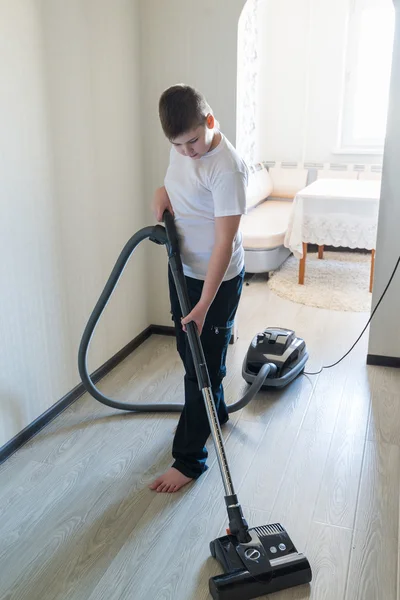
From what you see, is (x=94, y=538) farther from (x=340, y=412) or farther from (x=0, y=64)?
(x=0, y=64)

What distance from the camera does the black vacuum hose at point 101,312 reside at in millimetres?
1824

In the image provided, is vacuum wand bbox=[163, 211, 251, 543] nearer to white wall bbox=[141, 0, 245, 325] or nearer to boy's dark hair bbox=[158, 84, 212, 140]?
boy's dark hair bbox=[158, 84, 212, 140]

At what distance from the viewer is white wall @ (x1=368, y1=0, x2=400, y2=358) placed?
8.37ft

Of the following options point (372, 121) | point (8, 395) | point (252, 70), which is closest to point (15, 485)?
point (8, 395)

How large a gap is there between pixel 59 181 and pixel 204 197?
0.84 m

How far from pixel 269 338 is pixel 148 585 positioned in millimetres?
1396

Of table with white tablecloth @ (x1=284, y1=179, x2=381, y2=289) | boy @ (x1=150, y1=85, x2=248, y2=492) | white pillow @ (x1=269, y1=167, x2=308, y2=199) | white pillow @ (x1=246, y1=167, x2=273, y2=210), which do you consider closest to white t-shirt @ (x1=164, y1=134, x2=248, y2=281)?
boy @ (x1=150, y1=85, x2=248, y2=492)

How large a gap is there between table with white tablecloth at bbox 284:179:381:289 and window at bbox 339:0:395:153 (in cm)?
123

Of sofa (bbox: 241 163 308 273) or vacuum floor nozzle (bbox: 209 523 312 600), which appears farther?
sofa (bbox: 241 163 308 273)

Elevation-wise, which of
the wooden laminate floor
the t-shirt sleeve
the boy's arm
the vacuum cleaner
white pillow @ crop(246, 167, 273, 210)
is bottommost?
the wooden laminate floor

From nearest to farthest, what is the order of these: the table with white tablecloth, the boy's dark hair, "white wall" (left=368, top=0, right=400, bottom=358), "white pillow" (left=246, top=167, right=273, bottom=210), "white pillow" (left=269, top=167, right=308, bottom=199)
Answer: the boy's dark hair, "white wall" (left=368, top=0, right=400, bottom=358), the table with white tablecloth, "white pillow" (left=246, top=167, right=273, bottom=210), "white pillow" (left=269, top=167, right=308, bottom=199)

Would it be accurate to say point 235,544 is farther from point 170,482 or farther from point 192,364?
point 192,364

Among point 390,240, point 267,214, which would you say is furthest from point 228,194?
point 267,214

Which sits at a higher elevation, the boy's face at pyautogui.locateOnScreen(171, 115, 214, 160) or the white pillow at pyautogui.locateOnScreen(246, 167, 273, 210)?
the boy's face at pyautogui.locateOnScreen(171, 115, 214, 160)
